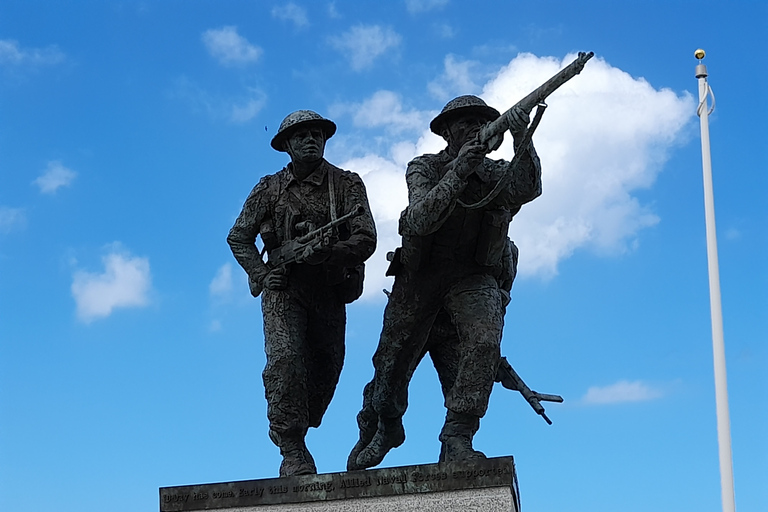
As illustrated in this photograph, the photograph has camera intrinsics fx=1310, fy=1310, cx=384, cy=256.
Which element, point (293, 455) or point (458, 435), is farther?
point (293, 455)

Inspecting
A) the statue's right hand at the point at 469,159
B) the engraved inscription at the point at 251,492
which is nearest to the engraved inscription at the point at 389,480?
the engraved inscription at the point at 251,492

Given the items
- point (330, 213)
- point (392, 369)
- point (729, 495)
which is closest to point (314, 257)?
point (330, 213)

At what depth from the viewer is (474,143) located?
10.3m

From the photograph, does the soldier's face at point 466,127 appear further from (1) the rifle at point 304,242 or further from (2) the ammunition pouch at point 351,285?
(2) the ammunition pouch at point 351,285

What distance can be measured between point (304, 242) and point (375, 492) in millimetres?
2180

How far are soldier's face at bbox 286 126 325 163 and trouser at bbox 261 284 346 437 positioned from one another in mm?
1084

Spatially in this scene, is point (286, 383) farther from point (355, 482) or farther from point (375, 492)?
point (375, 492)

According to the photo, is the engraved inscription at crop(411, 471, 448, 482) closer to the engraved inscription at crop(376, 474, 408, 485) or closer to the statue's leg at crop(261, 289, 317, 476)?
the engraved inscription at crop(376, 474, 408, 485)

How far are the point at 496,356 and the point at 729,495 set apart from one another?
3.53 m

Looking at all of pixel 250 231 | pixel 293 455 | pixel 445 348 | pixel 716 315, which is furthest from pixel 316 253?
pixel 716 315

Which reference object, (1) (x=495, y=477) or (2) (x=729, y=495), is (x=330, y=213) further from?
(2) (x=729, y=495)

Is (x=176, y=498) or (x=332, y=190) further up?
(x=332, y=190)

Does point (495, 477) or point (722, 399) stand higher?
point (722, 399)

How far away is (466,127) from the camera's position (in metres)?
10.8
